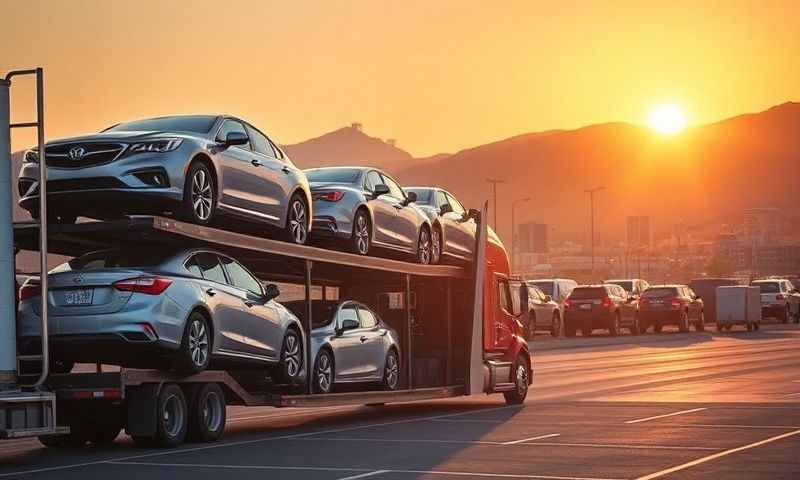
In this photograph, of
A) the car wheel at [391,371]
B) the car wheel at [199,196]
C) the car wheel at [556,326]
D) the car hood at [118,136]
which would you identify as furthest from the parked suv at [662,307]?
the car hood at [118,136]

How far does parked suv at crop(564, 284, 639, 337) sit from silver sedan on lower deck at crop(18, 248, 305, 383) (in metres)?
40.6

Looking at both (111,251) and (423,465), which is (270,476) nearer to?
(423,465)

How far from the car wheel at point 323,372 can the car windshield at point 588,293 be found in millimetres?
37303

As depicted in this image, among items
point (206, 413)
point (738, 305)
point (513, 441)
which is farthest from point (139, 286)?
point (738, 305)

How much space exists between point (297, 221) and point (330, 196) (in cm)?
159

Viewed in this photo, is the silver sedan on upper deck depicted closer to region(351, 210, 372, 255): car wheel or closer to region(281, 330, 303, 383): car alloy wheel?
region(351, 210, 372, 255): car wheel

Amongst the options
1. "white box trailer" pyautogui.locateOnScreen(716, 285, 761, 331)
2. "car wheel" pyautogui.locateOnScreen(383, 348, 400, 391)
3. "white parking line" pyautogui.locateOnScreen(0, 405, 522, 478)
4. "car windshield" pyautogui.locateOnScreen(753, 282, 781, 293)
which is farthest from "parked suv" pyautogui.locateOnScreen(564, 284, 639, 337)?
"car wheel" pyautogui.locateOnScreen(383, 348, 400, 391)

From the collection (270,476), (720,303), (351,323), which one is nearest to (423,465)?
(270,476)

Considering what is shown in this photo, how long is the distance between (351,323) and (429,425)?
1705 mm

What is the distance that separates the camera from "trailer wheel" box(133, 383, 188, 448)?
16438mm

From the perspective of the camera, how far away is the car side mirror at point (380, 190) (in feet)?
71.0

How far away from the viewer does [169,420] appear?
16.8m

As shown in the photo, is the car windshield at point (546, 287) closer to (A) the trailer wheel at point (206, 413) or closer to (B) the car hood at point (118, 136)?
(A) the trailer wheel at point (206, 413)

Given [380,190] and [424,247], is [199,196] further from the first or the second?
[424,247]
